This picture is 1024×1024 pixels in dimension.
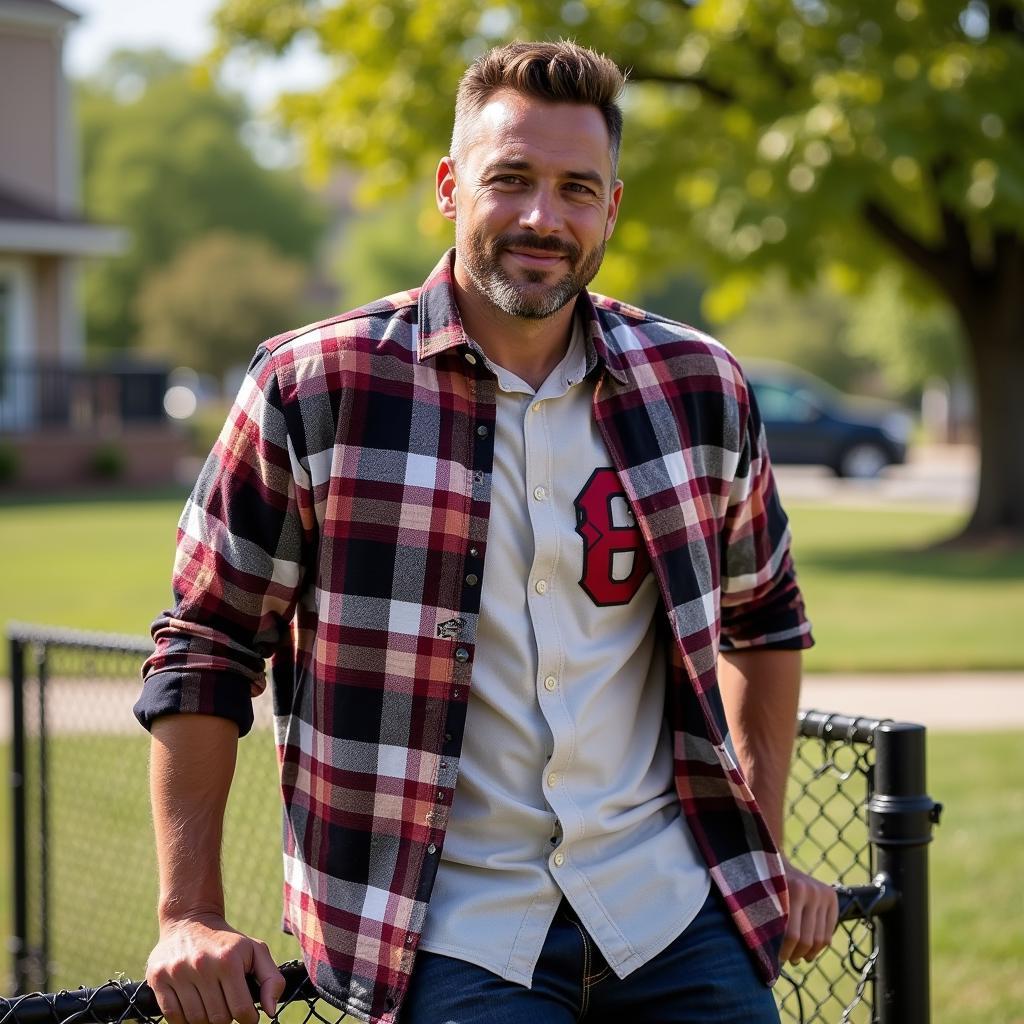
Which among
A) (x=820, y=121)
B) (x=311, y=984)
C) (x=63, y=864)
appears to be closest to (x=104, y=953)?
(x=63, y=864)

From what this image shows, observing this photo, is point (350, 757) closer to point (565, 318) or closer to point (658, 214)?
point (565, 318)

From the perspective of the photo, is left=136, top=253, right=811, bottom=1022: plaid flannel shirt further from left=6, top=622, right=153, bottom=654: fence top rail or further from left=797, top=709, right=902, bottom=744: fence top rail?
left=6, top=622, right=153, bottom=654: fence top rail

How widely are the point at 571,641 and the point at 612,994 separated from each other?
490mm

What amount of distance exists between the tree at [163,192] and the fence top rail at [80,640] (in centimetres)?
5463

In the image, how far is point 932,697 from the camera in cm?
877

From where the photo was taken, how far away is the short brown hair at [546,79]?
2281 millimetres

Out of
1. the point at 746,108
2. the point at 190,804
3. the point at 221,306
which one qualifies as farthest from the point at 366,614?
the point at 221,306

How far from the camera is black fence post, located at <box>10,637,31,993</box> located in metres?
4.46

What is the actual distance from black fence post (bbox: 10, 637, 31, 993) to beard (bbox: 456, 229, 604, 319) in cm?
261

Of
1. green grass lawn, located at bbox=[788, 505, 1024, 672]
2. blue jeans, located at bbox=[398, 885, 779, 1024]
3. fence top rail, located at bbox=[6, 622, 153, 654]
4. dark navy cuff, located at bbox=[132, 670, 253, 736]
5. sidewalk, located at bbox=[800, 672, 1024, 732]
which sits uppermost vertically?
dark navy cuff, located at bbox=[132, 670, 253, 736]

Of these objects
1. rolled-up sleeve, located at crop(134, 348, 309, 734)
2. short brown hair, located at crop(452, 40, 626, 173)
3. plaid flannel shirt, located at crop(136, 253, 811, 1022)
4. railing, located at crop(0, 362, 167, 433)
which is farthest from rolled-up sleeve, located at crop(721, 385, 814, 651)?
railing, located at crop(0, 362, 167, 433)

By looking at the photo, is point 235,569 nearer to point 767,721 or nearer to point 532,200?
point 532,200

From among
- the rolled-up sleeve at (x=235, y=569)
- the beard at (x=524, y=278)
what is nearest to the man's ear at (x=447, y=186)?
the beard at (x=524, y=278)

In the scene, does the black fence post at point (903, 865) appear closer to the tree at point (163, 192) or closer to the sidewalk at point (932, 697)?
the sidewalk at point (932, 697)
